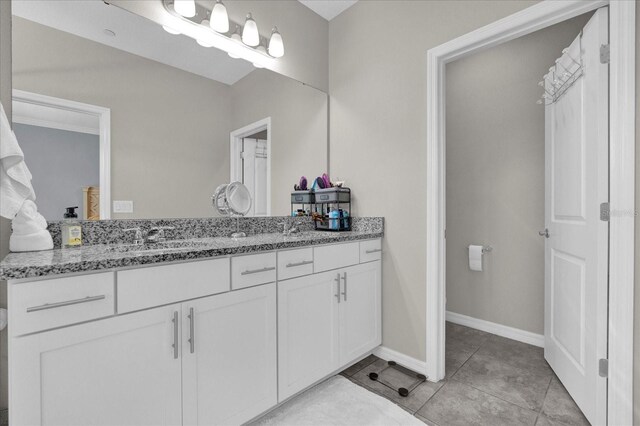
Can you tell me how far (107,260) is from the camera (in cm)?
101

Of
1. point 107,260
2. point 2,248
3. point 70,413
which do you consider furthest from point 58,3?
point 70,413

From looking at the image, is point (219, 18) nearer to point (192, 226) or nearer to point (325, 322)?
point (192, 226)

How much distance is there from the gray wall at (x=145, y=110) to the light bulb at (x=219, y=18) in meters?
0.31

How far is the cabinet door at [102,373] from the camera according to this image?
2.96ft

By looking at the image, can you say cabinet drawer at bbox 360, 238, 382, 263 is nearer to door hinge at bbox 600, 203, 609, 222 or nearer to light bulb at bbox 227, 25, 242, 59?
door hinge at bbox 600, 203, 609, 222

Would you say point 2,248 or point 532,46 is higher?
point 532,46

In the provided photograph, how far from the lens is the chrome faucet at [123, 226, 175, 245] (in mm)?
1525

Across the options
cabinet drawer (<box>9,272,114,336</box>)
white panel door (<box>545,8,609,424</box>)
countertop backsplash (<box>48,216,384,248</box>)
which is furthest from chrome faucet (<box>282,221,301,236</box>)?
white panel door (<box>545,8,609,424</box>)

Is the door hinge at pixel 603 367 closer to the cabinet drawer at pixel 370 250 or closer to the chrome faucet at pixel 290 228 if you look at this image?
the cabinet drawer at pixel 370 250

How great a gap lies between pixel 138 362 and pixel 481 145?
292cm

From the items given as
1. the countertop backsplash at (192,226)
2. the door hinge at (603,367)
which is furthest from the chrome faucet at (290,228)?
the door hinge at (603,367)

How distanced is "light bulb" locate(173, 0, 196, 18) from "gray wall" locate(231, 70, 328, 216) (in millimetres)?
453

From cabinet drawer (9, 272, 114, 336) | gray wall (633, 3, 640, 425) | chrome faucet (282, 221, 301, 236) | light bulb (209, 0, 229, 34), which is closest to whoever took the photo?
cabinet drawer (9, 272, 114, 336)

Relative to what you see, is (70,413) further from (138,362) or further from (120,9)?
(120,9)
